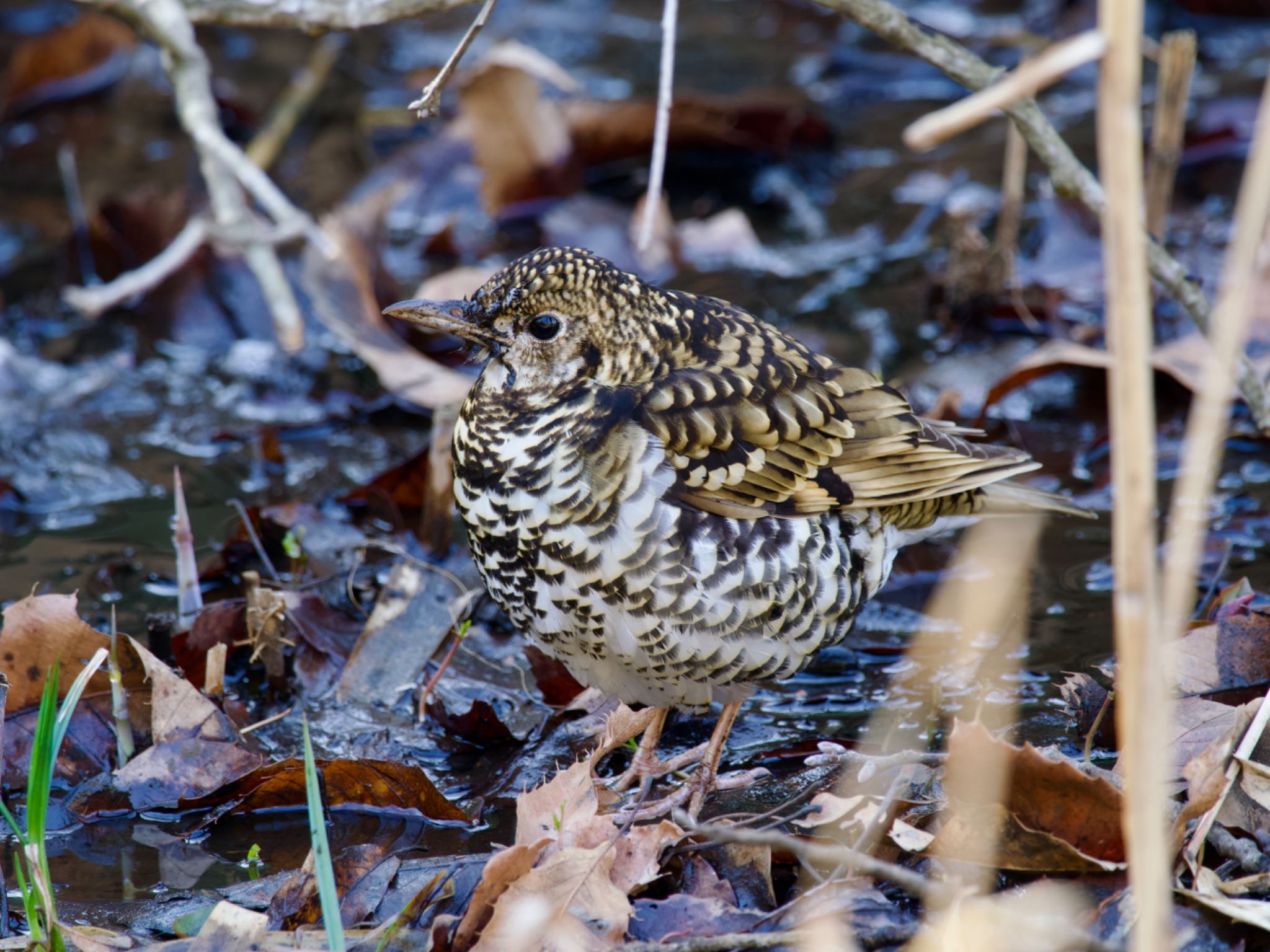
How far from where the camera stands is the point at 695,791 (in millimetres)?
3156

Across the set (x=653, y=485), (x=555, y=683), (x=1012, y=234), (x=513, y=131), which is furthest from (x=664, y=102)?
(x=513, y=131)

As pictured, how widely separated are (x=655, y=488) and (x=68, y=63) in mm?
6051

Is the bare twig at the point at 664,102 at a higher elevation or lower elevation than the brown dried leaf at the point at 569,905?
higher

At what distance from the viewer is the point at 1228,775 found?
260cm

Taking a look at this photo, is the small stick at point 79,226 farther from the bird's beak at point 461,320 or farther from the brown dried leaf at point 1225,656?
the brown dried leaf at point 1225,656

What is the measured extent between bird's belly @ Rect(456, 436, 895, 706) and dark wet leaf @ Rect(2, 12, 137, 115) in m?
5.64

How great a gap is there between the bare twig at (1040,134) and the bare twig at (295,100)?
148 inches

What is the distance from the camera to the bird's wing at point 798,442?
308 centimetres

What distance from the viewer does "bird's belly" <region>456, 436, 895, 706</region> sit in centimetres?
291

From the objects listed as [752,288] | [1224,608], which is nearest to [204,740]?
[1224,608]

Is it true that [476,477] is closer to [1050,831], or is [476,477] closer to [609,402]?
[609,402]

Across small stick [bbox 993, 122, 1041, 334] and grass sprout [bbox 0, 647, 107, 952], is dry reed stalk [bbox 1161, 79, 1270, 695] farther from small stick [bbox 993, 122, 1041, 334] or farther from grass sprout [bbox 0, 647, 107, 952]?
small stick [bbox 993, 122, 1041, 334]

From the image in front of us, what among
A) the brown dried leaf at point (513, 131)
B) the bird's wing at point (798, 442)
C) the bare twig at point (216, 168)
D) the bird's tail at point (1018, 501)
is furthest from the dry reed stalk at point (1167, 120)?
the bare twig at point (216, 168)

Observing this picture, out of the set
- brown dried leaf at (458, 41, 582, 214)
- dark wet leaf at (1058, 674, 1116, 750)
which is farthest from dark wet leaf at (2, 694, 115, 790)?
brown dried leaf at (458, 41, 582, 214)
